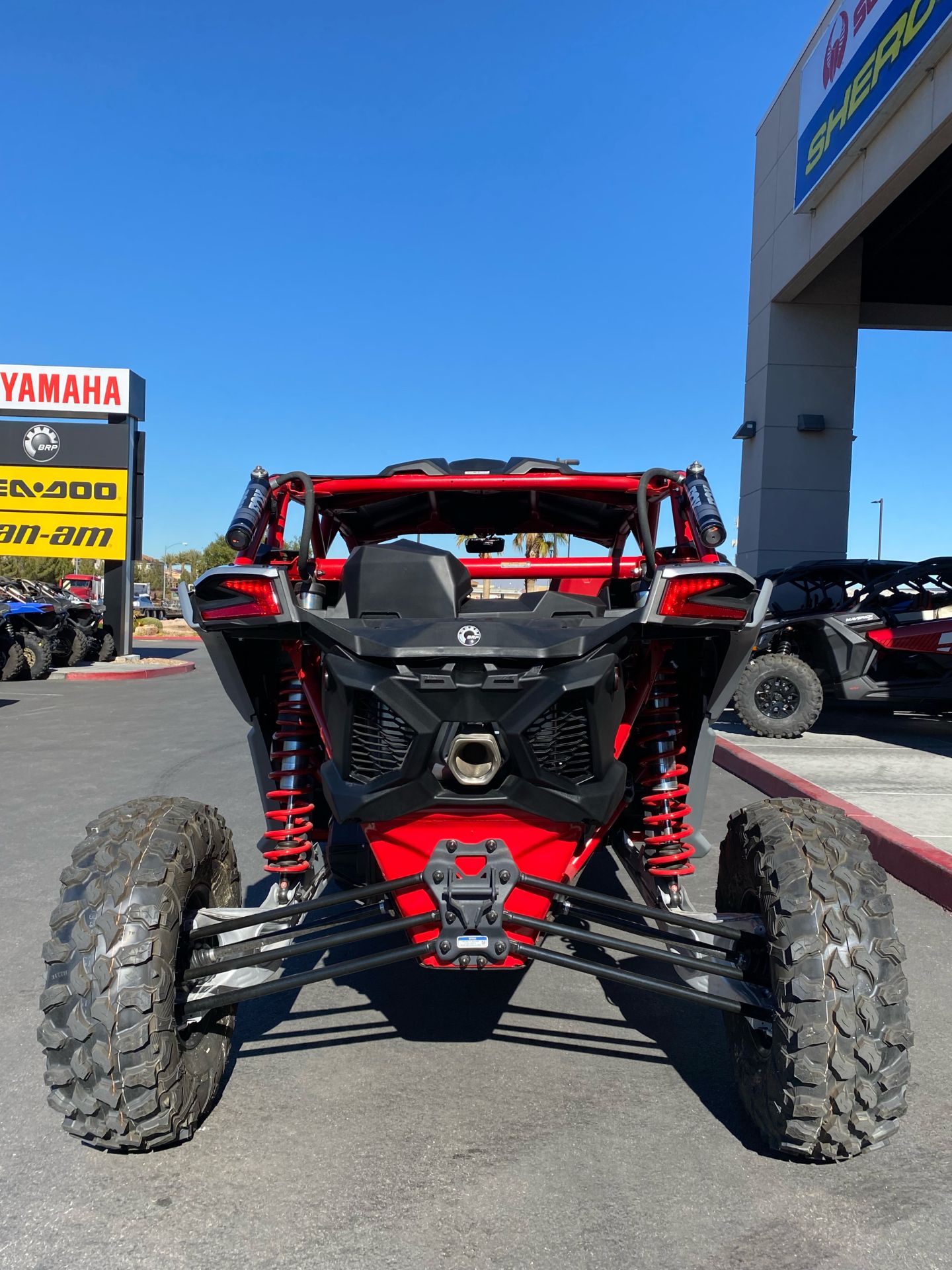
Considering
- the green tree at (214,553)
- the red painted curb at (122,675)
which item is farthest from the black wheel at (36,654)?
the green tree at (214,553)

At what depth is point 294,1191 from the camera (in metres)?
2.31

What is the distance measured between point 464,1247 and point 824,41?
15013 mm

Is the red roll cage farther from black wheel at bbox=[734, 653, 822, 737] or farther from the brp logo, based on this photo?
the brp logo

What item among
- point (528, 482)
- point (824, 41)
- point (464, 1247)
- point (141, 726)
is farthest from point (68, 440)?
point (464, 1247)

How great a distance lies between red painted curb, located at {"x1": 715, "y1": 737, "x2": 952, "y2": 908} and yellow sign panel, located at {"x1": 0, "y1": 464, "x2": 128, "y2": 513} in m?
17.4

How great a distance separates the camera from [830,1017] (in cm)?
227

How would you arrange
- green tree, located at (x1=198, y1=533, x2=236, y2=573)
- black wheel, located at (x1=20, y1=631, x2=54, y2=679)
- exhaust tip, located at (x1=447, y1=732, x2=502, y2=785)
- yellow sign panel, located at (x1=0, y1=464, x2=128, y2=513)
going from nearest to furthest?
exhaust tip, located at (x1=447, y1=732, x2=502, y2=785) → black wheel, located at (x1=20, y1=631, x2=54, y2=679) → yellow sign panel, located at (x1=0, y1=464, x2=128, y2=513) → green tree, located at (x1=198, y1=533, x2=236, y2=573)

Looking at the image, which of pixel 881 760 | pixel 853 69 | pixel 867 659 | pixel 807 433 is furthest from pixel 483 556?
pixel 807 433

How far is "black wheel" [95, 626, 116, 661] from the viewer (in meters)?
21.1

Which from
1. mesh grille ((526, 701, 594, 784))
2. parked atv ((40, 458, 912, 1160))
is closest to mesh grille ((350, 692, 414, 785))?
parked atv ((40, 458, 912, 1160))

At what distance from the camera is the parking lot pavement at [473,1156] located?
212 cm

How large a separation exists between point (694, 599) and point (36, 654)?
17276 mm

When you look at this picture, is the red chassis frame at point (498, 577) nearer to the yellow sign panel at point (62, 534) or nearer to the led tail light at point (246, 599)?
the led tail light at point (246, 599)

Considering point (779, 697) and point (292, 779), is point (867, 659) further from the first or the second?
point (292, 779)
